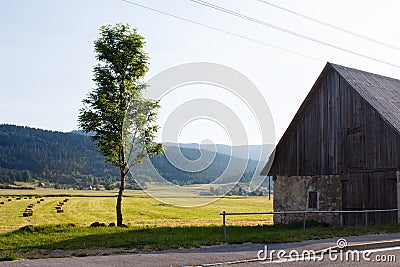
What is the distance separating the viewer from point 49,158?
5822 inches

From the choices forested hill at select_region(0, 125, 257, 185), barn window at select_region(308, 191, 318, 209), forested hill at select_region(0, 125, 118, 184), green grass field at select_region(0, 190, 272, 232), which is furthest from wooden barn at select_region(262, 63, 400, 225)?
forested hill at select_region(0, 125, 118, 184)

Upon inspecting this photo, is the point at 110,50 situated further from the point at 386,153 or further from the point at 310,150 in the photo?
the point at 386,153

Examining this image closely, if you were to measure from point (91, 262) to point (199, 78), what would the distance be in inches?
500

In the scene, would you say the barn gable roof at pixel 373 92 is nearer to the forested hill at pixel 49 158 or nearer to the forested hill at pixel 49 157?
the forested hill at pixel 49 158

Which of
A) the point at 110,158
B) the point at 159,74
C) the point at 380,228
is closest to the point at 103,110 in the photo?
the point at 110,158

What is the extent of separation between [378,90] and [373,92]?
916mm

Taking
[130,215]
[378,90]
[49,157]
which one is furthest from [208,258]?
[49,157]

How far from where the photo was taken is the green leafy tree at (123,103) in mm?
22938

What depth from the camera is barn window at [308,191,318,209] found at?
23.6 m

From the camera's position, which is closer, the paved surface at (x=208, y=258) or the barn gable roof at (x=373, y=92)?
Answer: the paved surface at (x=208, y=258)

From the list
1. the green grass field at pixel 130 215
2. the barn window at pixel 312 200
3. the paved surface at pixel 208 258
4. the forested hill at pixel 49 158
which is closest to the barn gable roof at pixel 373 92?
the barn window at pixel 312 200

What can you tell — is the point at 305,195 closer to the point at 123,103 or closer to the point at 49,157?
the point at 123,103

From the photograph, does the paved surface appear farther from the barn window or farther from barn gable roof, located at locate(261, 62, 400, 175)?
the barn window

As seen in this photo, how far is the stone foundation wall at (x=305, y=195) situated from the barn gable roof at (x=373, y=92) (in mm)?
1559
